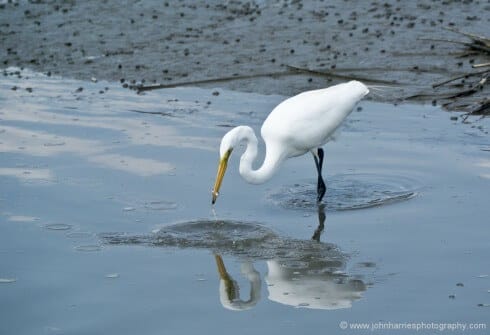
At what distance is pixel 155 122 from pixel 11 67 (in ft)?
12.0

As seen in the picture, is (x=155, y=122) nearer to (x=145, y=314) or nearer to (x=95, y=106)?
(x=95, y=106)

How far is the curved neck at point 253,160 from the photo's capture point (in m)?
8.35

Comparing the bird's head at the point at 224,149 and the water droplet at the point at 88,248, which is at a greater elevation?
the bird's head at the point at 224,149

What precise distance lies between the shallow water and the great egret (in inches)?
11.0

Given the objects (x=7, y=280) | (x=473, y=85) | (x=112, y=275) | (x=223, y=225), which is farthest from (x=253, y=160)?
(x=473, y=85)

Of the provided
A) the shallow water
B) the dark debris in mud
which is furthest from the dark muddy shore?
the shallow water

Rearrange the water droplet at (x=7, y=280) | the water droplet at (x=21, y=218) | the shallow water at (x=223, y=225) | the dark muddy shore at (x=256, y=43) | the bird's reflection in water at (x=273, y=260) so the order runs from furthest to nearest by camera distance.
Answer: the dark muddy shore at (x=256, y=43) < the water droplet at (x=21, y=218) < the water droplet at (x=7, y=280) < the bird's reflection in water at (x=273, y=260) < the shallow water at (x=223, y=225)

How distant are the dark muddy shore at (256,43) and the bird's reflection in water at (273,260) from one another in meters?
4.34

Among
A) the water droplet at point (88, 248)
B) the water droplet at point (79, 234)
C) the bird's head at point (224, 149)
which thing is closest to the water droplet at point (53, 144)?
the water droplet at point (79, 234)

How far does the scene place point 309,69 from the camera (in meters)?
12.7

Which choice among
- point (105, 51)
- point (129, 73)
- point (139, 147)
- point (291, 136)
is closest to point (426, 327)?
point (291, 136)

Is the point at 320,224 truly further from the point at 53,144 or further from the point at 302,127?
the point at 53,144

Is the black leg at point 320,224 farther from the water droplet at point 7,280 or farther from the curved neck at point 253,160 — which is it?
the water droplet at point 7,280

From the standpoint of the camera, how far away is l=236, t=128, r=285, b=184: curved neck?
8352 millimetres
